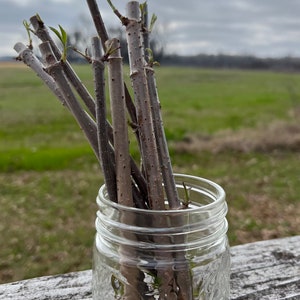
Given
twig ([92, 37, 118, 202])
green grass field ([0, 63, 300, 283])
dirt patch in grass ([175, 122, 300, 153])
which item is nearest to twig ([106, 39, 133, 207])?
twig ([92, 37, 118, 202])

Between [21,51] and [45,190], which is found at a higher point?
[21,51]

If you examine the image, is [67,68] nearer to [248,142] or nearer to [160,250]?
[160,250]

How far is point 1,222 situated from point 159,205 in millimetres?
3985

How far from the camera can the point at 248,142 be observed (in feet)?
24.6

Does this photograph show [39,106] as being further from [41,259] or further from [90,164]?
[41,259]

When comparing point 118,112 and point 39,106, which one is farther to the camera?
point 39,106

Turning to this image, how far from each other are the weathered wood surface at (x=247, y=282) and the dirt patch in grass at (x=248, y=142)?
227 inches

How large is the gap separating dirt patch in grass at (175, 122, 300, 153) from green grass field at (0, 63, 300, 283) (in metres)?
0.02

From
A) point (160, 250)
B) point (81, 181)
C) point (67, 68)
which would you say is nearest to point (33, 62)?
point (67, 68)

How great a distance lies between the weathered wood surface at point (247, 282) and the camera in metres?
1.06

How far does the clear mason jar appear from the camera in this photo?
0.74m

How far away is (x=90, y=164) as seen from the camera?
6.48 m

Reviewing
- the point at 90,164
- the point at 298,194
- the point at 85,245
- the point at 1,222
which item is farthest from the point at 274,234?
the point at 90,164

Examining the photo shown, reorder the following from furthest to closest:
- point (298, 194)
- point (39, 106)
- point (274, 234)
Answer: point (39, 106)
point (298, 194)
point (274, 234)
